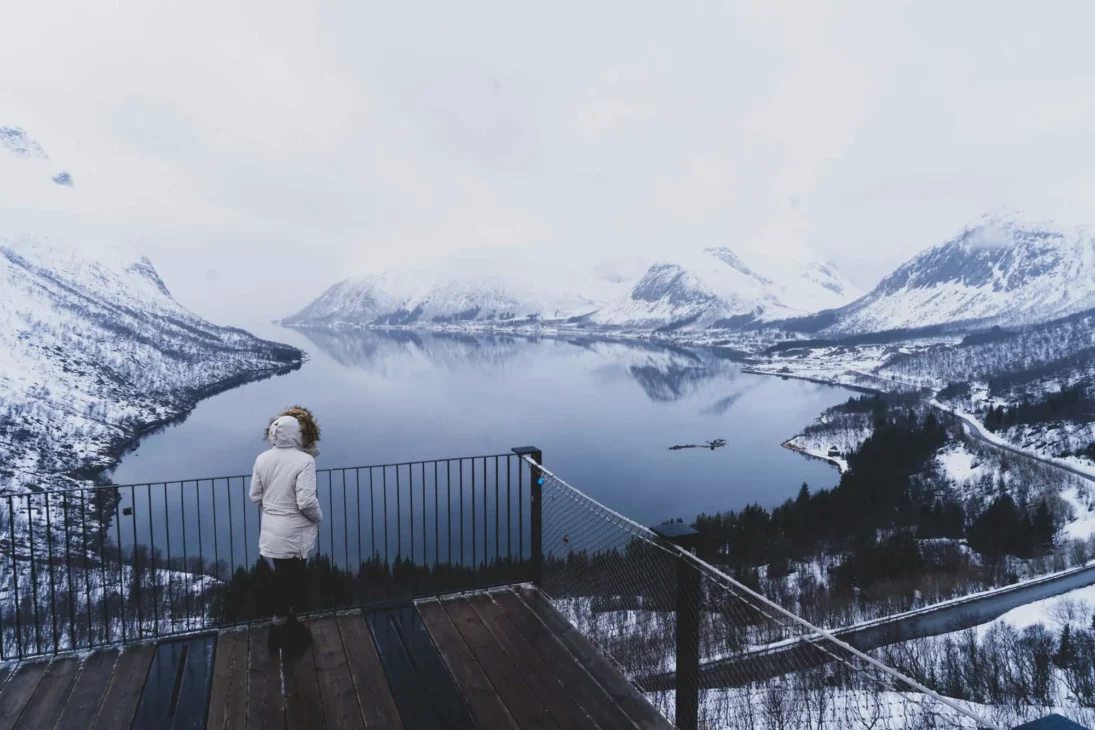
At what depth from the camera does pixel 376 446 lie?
5903cm

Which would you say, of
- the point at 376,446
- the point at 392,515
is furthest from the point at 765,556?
the point at 376,446

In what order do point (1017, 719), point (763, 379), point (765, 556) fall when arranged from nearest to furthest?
point (1017, 719)
point (765, 556)
point (763, 379)

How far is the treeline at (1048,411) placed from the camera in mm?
A: 83875

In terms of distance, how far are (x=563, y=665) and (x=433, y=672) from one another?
884 millimetres

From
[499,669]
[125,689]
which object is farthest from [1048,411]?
[125,689]

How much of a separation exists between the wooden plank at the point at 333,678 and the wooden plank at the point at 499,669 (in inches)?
33.7

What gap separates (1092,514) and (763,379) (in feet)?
261

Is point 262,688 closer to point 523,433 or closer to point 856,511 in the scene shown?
point 856,511

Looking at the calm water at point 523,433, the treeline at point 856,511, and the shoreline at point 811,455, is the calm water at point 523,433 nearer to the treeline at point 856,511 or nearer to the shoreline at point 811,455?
the shoreline at point 811,455

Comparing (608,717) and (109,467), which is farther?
(109,467)

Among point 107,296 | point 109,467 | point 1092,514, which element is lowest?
point 1092,514

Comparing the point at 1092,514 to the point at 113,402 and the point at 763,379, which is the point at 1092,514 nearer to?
the point at 763,379

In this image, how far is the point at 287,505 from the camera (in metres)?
4.35

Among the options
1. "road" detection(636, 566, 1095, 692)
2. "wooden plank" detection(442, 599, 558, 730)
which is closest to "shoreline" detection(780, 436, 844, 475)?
"road" detection(636, 566, 1095, 692)
